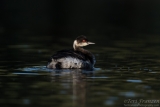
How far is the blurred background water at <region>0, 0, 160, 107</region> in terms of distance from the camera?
13.6 meters

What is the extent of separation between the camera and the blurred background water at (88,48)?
44.6 feet

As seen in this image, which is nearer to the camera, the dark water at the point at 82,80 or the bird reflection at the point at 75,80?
the dark water at the point at 82,80

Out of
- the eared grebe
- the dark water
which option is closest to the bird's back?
the eared grebe

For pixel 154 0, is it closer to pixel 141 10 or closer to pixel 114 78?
pixel 141 10

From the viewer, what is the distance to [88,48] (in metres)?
25.1

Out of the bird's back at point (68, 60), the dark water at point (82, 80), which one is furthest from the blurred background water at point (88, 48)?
the bird's back at point (68, 60)

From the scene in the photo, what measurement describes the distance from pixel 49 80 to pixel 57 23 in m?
22.4

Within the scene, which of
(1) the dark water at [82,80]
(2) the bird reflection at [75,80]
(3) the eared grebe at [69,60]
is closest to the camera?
(1) the dark water at [82,80]

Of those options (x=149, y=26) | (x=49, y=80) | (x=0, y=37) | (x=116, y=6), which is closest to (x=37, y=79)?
(x=49, y=80)

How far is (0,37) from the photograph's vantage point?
93.5 feet

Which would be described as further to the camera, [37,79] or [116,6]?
[116,6]

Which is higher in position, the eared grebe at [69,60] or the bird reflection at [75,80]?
the eared grebe at [69,60]

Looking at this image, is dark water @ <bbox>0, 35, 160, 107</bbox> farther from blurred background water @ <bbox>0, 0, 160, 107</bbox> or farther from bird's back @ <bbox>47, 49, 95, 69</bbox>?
bird's back @ <bbox>47, 49, 95, 69</bbox>

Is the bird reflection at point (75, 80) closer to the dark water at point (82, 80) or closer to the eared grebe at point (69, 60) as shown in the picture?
the dark water at point (82, 80)
